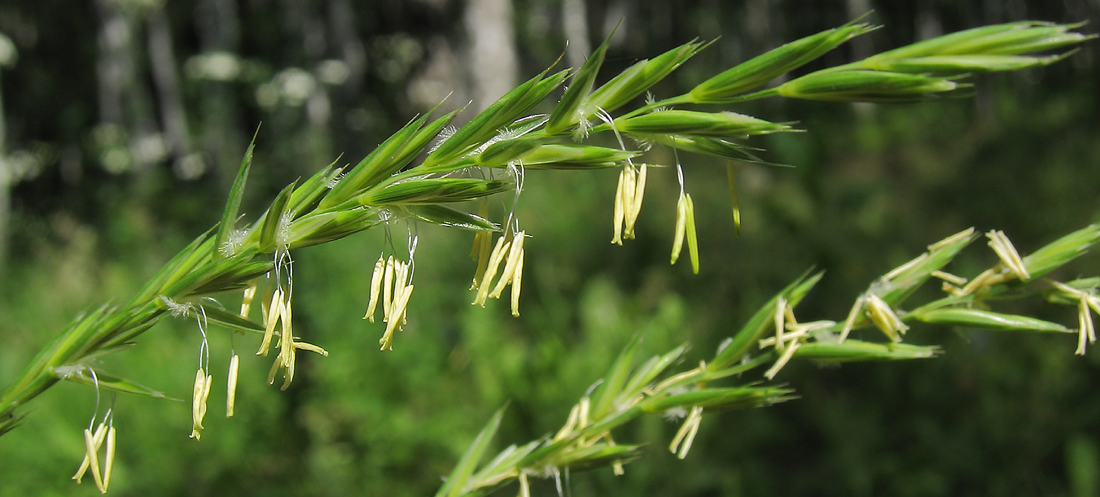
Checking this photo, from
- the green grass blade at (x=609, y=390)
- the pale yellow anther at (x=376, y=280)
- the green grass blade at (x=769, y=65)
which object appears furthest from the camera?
the green grass blade at (x=609, y=390)

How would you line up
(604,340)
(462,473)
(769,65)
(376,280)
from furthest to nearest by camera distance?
(604,340), (462,473), (376,280), (769,65)

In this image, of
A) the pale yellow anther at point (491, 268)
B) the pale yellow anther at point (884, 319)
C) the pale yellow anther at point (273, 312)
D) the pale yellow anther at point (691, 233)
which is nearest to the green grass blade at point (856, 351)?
the pale yellow anther at point (884, 319)

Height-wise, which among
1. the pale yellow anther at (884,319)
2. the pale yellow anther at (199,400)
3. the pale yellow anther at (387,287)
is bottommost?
the pale yellow anther at (884,319)

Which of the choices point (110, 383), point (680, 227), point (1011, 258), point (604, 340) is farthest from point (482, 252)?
point (604, 340)

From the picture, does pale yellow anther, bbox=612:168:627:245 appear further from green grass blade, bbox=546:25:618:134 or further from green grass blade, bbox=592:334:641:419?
green grass blade, bbox=592:334:641:419

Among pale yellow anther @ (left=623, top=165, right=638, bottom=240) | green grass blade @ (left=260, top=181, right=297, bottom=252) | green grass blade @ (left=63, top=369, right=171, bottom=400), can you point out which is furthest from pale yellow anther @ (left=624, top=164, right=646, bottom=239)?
green grass blade @ (left=63, top=369, right=171, bottom=400)

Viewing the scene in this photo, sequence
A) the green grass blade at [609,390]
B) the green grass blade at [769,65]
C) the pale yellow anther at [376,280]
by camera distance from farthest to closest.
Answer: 1. the green grass blade at [609,390]
2. the pale yellow anther at [376,280]
3. the green grass blade at [769,65]

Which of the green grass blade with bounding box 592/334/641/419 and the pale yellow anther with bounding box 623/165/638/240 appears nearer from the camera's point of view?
the pale yellow anther with bounding box 623/165/638/240

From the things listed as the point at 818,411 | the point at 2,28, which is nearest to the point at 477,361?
the point at 818,411

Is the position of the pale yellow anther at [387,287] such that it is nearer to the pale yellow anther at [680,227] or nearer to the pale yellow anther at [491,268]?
the pale yellow anther at [491,268]

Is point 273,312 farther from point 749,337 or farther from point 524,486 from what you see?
point 749,337

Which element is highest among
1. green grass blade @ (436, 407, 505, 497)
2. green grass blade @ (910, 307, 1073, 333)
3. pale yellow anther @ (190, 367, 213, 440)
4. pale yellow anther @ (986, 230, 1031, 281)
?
pale yellow anther @ (190, 367, 213, 440)
